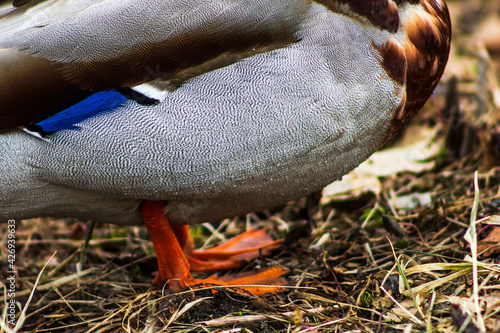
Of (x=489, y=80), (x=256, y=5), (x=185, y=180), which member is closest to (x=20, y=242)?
(x=185, y=180)

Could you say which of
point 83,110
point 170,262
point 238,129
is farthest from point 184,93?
point 170,262

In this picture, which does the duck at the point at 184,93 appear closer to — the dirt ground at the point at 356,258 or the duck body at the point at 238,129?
the duck body at the point at 238,129

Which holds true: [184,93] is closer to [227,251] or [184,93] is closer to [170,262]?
[170,262]

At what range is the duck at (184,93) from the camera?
2.11 m

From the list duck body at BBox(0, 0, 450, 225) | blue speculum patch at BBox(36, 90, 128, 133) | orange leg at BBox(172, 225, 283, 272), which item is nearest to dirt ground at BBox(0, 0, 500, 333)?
orange leg at BBox(172, 225, 283, 272)

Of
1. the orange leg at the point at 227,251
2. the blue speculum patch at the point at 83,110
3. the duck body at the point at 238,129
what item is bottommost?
the orange leg at the point at 227,251

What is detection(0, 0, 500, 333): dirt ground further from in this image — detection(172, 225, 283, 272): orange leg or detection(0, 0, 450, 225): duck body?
detection(0, 0, 450, 225): duck body

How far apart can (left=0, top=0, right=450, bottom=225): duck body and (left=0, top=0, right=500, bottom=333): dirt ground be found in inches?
21.7

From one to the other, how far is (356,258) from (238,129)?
1032 mm

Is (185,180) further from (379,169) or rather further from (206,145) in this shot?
(379,169)

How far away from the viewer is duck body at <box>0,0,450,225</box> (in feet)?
7.04

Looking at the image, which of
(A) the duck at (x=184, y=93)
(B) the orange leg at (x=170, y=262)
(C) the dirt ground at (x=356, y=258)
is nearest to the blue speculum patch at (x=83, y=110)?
(A) the duck at (x=184, y=93)

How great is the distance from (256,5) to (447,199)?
5.97 ft

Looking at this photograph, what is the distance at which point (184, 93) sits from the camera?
85.0 inches
